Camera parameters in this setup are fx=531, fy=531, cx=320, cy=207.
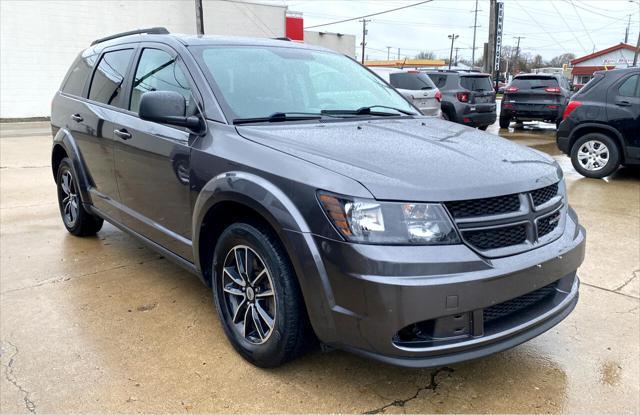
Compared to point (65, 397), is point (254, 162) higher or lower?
higher

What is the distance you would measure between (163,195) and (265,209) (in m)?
1.17

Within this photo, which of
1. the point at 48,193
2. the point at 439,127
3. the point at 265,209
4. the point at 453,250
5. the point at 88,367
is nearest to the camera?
the point at 453,250

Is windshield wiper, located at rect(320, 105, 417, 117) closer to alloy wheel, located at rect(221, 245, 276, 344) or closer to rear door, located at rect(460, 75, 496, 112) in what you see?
alloy wheel, located at rect(221, 245, 276, 344)

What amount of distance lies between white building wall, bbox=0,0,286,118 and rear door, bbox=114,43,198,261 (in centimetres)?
1998

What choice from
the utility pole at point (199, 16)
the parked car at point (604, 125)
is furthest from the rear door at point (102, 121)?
the utility pole at point (199, 16)

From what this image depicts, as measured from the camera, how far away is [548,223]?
2703 millimetres

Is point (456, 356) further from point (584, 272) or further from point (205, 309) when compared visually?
point (584, 272)

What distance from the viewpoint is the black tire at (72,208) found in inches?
196

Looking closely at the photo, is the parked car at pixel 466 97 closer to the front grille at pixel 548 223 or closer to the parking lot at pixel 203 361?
the parking lot at pixel 203 361

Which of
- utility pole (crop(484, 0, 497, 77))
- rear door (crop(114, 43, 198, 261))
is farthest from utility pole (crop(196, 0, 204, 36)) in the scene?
rear door (crop(114, 43, 198, 261))

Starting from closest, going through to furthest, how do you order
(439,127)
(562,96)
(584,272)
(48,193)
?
(439,127) < (584,272) < (48,193) < (562,96)

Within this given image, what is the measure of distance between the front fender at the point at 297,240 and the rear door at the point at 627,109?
686 centimetres

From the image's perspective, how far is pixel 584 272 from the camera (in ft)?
14.3

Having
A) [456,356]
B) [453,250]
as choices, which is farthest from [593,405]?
[453,250]
